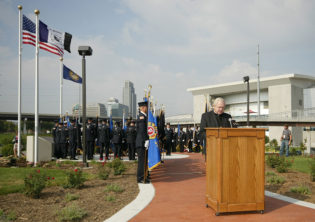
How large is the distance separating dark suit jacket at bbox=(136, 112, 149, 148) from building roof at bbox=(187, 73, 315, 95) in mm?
58512

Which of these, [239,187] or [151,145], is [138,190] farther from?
[239,187]

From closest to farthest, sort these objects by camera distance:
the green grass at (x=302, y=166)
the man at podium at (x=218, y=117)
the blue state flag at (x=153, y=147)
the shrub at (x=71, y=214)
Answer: the shrub at (x=71, y=214)
the man at podium at (x=218, y=117)
the blue state flag at (x=153, y=147)
the green grass at (x=302, y=166)

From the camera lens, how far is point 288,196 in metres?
6.04

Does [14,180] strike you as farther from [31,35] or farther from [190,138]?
[190,138]

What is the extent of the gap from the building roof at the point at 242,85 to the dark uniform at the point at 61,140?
55.1 meters

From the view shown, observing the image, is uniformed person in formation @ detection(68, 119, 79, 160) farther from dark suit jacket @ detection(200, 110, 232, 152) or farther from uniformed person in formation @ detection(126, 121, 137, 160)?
dark suit jacket @ detection(200, 110, 232, 152)

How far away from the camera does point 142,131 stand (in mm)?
7820

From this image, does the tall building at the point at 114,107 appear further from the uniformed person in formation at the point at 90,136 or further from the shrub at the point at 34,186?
the shrub at the point at 34,186

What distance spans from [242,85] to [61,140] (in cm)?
6151

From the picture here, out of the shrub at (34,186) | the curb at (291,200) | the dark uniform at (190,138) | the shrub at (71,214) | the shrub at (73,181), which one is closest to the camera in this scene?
the shrub at (71,214)

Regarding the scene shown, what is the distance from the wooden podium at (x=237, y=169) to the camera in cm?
445

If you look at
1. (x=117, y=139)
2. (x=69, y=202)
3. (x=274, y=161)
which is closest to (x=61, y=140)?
(x=117, y=139)

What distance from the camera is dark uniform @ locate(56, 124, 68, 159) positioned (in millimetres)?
15121

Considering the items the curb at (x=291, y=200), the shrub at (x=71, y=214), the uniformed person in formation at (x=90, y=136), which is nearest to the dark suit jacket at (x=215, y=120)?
the curb at (x=291, y=200)
